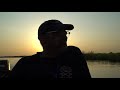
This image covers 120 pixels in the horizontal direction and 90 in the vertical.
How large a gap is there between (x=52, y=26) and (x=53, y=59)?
317 millimetres

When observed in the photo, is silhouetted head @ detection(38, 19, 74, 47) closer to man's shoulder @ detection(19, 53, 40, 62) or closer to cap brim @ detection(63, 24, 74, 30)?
cap brim @ detection(63, 24, 74, 30)

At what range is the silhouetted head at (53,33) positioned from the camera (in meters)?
2.67

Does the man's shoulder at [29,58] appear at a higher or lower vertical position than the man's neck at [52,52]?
lower

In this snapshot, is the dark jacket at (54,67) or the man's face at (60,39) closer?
the dark jacket at (54,67)

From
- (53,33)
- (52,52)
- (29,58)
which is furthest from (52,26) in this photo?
(29,58)

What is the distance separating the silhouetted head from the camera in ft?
8.75

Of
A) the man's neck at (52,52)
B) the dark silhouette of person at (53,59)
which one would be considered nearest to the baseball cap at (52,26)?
the dark silhouette of person at (53,59)

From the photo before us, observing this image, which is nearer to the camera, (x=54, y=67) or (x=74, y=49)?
(x=54, y=67)

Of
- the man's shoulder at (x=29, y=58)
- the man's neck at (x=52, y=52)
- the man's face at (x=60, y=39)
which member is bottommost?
the man's shoulder at (x=29, y=58)

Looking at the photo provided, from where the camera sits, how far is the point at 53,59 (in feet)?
8.70

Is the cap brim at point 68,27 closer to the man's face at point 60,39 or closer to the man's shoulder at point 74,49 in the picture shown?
the man's face at point 60,39

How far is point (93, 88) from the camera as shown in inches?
86.8

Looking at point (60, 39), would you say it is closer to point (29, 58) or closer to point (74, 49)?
point (74, 49)
